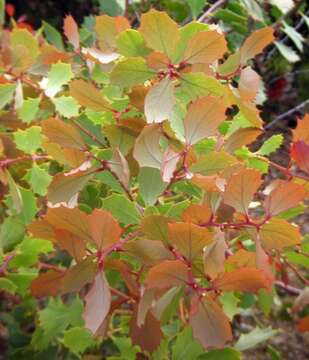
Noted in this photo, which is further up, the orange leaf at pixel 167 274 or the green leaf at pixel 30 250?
the orange leaf at pixel 167 274

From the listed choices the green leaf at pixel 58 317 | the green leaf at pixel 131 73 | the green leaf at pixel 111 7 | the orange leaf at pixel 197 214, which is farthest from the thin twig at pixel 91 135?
the green leaf at pixel 111 7

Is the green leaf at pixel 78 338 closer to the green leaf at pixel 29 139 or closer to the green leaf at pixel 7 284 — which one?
the green leaf at pixel 7 284

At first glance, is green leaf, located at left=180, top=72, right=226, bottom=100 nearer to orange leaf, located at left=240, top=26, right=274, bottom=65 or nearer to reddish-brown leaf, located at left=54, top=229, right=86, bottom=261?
orange leaf, located at left=240, top=26, right=274, bottom=65

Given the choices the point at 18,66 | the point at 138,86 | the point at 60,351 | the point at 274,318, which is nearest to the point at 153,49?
the point at 138,86

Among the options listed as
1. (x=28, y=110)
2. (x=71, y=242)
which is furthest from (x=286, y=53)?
(x=71, y=242)

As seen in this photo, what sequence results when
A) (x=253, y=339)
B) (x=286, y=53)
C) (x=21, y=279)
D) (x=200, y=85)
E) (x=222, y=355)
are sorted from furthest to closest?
(x=286, y=53), (x=253, y=339), (x=21, y=279), (x=222, y=355), (x=200, y=85)

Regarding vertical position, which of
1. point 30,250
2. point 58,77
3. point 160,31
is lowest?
point 30,250

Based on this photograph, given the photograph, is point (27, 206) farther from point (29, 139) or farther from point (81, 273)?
point (81, 273)
